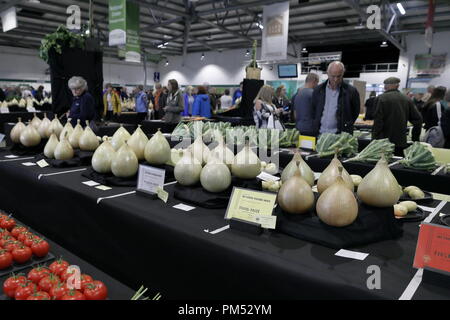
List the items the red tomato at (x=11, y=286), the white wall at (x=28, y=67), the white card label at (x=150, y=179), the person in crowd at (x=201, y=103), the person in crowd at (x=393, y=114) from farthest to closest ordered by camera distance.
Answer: the white wall at (x=28, y=67)
the person in crowd at (x=201, y=103)
the person in crowd at (x=393, y=114)
the white card label at (x=150, y=179)
the red tomato at (x=11, y=286)

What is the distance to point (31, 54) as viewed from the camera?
61.9 ft

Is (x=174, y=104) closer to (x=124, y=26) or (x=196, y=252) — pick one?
(x=124, y=26)

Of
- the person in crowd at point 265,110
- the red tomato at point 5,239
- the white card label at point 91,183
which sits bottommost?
the red tomato at point 5,239

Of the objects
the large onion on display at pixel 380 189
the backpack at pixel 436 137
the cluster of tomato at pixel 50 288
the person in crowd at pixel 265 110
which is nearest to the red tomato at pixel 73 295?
the cluster of tomato at pixel 50 288

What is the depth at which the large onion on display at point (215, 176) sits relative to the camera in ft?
4.86

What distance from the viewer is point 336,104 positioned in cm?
349

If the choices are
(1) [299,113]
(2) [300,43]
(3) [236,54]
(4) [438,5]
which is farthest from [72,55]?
(3) [236,54]

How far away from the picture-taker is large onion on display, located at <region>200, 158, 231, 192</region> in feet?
4.86

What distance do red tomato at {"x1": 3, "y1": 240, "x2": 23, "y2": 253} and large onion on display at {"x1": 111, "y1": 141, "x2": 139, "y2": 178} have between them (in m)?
0.57

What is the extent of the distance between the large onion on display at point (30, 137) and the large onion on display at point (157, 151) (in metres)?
1.27

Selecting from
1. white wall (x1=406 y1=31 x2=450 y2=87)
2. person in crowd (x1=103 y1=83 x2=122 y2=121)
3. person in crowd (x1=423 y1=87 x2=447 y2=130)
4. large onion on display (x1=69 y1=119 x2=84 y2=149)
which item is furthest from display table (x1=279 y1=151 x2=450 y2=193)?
white wall (x1=406 y1=31 x2=450 y2=87)

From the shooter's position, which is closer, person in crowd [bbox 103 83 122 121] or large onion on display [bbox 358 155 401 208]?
large onion on display [bbox 358 155 401 208]

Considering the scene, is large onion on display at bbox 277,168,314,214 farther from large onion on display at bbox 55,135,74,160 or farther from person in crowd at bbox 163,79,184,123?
person in crowd at bbox 163,79,184,123

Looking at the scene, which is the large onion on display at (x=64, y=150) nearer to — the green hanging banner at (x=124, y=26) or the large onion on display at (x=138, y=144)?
the large onion on display at (x=138, y=144)
